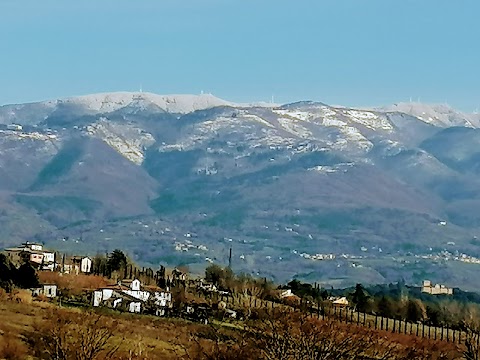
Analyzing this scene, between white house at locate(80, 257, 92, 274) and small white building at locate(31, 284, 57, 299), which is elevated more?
white house at locate(80, 257, 92, 274)

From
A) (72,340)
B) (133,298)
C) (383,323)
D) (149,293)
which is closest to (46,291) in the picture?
(133,298)

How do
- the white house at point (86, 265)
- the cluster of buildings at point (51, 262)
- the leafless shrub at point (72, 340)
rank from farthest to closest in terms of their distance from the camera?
the white house at point (86, 265), the cluster of buildings at point (51, 262), the leafless shrub at point (72, 340)

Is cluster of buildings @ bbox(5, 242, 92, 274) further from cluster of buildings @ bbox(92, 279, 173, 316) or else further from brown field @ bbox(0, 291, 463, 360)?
brown field @ bbox(0, 291, 463, 360)

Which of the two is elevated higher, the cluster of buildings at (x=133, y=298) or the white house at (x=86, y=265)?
the white house at (x=86, y=265)

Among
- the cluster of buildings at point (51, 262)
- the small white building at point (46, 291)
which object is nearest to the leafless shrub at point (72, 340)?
the small white building at point (46, 291)

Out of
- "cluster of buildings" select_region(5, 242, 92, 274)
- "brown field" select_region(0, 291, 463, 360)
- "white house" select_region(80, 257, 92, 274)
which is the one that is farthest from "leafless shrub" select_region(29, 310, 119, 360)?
"white house" select_region(80, 257, 92, 274)

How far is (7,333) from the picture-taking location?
39312 millimetres

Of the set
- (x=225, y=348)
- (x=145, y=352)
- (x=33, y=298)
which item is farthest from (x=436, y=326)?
(x=225, y=348)

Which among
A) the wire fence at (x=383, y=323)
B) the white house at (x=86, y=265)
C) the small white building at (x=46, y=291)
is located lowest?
the wire fence at (x=383, y=323)

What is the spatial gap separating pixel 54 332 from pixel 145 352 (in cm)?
853

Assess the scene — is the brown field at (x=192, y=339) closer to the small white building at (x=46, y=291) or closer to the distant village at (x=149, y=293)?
the distant village at (x=149, y=293)

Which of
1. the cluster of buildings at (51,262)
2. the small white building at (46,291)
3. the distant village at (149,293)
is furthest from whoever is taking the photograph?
the cluster of buildings at (51,262)

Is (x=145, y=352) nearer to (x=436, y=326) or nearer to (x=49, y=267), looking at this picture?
(x=436, y=326)

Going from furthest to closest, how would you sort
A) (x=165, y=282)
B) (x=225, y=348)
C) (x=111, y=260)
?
1. (x=111, y=260)
2. (x=165, y=282)
3. (x=225, y=348)
